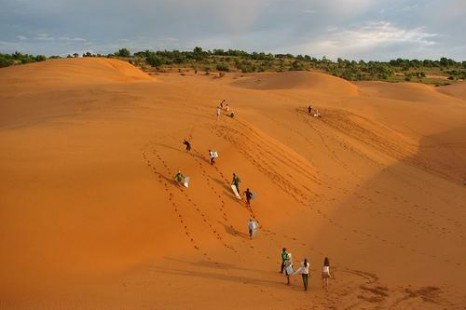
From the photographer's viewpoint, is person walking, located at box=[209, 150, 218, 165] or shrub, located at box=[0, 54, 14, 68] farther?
shrub, located at box=[0, 54, 14, 68]

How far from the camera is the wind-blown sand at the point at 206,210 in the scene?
1384 centimetres

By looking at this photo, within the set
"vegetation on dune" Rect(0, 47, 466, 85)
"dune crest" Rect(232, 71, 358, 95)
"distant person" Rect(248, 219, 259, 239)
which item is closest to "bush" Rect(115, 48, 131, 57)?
"vegetation on dune" Rect(0, 47, 466, 85)

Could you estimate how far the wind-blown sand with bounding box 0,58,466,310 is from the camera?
545 inches

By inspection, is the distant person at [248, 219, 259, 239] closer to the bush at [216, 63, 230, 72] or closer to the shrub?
the shrub

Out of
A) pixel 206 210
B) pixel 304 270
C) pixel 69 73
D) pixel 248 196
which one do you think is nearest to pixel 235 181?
pixel 248 196

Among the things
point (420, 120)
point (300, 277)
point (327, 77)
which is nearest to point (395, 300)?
point (300, 277)

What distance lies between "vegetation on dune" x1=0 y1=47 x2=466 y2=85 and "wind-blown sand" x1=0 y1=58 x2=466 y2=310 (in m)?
33.1

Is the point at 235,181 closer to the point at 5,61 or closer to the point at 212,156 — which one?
the point at 212,156

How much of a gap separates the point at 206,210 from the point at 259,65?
5746 cm

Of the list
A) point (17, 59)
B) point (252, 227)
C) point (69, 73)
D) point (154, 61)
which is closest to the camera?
point (252, 227)

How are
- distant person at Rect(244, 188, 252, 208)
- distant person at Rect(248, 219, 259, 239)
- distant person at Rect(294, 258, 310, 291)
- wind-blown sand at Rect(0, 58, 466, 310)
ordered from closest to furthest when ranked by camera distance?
1. wind-blown sand at Rect(0, 58, 466, 310)
2. distant person at Rect(294, 258, 310, 291)
3. distant person at Rect(248, 219, 259, 239)
4. distant person at Rect(244, 188, 252, 208)

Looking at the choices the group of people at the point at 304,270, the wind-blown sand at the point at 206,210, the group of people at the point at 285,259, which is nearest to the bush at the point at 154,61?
the wind-blown sand at the point at 206,210

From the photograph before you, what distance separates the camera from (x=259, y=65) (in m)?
73.8

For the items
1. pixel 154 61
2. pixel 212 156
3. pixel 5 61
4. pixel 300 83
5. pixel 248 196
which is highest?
pixel 5 61
